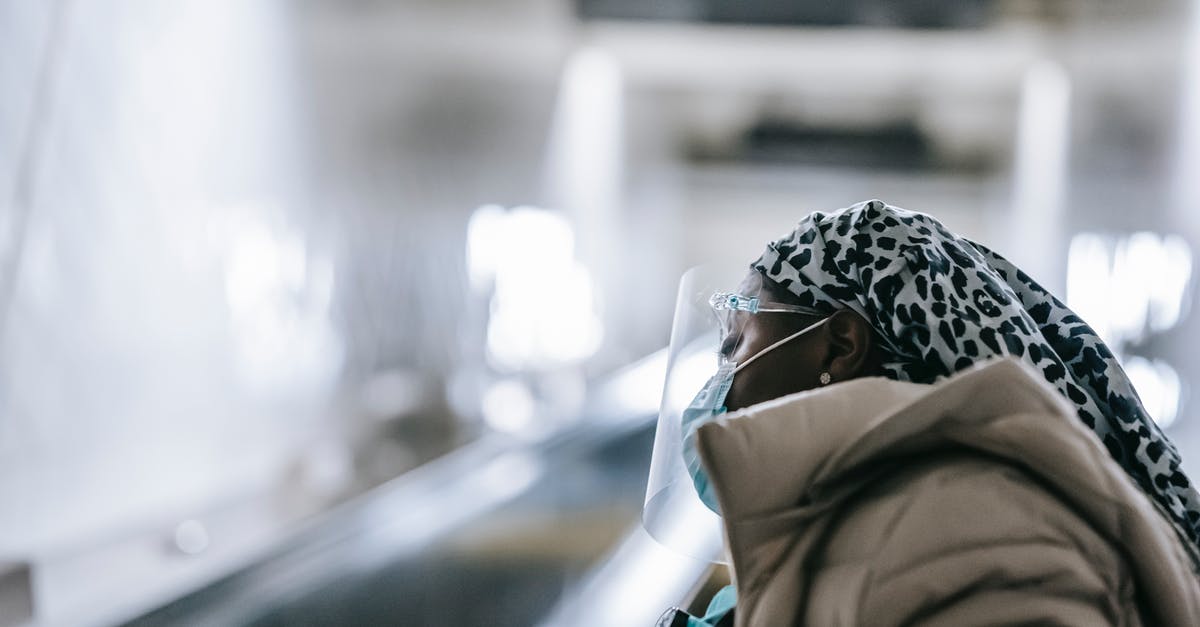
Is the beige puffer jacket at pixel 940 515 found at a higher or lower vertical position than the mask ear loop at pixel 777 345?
lower

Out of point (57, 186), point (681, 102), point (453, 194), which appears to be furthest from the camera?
point (681, 102)

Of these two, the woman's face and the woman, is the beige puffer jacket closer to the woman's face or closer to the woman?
the woman

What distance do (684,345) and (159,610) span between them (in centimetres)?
108

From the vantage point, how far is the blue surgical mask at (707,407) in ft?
4.27

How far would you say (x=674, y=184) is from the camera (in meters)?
12.2

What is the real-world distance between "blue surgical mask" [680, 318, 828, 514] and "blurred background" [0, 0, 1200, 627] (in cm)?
87

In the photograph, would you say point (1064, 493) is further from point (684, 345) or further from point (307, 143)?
point (307, 143)

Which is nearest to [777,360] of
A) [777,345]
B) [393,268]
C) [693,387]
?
[777,345]

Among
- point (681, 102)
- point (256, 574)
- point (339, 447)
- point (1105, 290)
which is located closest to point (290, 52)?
point (339, 447)

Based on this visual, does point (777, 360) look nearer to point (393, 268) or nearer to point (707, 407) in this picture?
point (707, 407)

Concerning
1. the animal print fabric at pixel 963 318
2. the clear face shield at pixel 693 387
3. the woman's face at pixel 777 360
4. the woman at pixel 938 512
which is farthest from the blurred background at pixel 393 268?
the woman at pixel 938 512

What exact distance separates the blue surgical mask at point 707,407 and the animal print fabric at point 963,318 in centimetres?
8

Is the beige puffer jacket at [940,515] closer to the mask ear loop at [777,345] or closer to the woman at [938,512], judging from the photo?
the woman at [938,512]

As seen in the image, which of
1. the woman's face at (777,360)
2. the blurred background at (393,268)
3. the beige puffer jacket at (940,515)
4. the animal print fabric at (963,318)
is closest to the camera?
the beige puffer jacket at (940,515)
